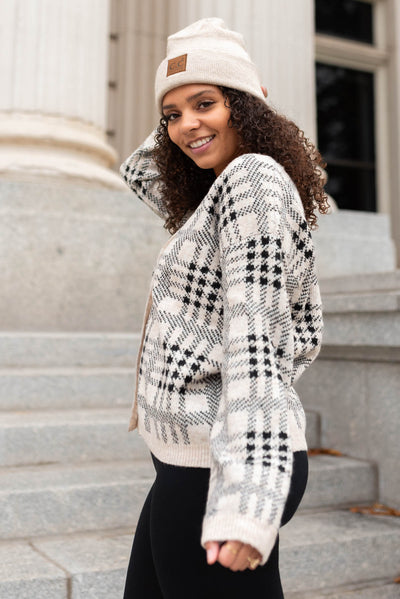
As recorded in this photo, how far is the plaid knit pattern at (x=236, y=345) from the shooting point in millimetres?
1207

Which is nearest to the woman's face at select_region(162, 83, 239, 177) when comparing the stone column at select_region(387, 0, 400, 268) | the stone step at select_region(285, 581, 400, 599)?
the stone step at select_region(285, 581, 400, 599)

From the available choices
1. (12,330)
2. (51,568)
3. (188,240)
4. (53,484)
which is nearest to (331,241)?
(12,330)

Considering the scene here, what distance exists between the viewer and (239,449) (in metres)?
1.23

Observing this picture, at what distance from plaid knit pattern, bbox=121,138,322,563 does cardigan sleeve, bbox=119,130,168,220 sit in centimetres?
50

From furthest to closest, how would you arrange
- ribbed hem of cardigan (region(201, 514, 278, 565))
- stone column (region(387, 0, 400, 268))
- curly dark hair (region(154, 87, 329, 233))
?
stone column (region(387, 0, 400, 268))
curly dark hair (region(154, 87, 329, 233))
ribbed hem of cardigan (region(201, 514, 278, 565))

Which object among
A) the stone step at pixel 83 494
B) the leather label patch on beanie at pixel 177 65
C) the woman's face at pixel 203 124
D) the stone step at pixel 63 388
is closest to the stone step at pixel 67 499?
the stone step at pixel 83 494

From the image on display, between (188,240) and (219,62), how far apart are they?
453 millimetres

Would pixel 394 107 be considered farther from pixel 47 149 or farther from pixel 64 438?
pixel 64 438

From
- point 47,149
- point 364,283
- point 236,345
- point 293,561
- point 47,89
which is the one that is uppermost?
point 47,89

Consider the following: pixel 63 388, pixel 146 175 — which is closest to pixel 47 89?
pixel 63 388

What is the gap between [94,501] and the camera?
9.45 feet

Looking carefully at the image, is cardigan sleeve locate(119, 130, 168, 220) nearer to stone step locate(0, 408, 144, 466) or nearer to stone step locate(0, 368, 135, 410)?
stone step locate(0, 408, 144, 466)

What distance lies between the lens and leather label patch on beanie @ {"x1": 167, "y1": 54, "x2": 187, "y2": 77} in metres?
1.61

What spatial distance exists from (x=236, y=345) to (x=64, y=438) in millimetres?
2154
